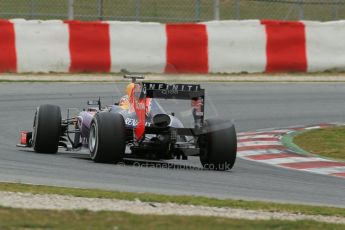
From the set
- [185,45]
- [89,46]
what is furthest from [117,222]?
[185,45]

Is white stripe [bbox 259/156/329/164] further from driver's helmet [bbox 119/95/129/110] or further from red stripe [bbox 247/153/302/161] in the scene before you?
driver's helmet [bbox 119/95/129/110]

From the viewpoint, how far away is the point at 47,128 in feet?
43.5

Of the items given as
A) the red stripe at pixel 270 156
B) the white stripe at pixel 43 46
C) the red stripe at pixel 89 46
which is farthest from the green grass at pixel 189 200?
the red stripe at pixel 89 46

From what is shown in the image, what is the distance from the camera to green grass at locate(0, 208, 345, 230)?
8016 millimetres

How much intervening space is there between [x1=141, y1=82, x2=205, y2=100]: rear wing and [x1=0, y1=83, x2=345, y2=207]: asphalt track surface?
152 mm

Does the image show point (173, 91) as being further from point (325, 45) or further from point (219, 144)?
point (325, 45)

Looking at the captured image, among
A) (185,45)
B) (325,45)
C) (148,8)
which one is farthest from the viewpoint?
(148,8)

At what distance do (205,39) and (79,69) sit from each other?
2.62 m

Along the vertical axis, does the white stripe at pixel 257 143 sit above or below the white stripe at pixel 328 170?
above

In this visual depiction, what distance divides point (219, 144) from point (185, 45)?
32.2 feet

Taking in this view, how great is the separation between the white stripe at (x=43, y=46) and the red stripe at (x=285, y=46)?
4.19 meters

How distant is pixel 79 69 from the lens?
2175 centimetres

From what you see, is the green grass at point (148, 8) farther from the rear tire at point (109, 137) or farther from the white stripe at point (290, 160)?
the rear tire at point (109, 137)

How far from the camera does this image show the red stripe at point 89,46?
21.5 meters
